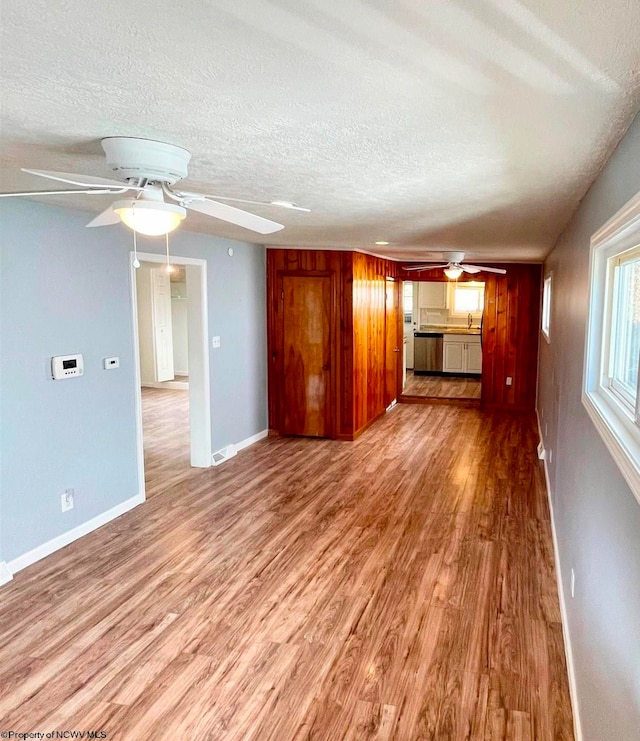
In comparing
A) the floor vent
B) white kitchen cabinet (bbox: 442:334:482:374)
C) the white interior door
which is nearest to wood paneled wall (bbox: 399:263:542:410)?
white kitchen cabinet (bbox: 442:334:482:374)

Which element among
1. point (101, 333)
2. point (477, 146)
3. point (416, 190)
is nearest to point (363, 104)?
point (477, 146)

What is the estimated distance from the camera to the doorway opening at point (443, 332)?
35.1 ft

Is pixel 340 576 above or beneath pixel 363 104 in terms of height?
beneath

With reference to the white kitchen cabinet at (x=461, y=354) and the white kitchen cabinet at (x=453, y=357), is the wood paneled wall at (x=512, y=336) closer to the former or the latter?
the white kitchen cabinet at (x=461, y=354)

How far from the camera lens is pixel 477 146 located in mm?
1945

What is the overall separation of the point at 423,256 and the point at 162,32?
20.9 ft

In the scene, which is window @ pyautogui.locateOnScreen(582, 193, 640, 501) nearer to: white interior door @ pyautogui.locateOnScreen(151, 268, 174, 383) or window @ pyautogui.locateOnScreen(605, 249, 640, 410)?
window @ pyautogui.locateOnScreen(605, 249, 640, 410)

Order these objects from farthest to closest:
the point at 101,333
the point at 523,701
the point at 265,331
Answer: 1. the point at 265,331
2. the point at 101,333
3. the point at 523,701

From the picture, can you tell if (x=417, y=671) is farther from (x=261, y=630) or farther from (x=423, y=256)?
(x=423, y=256)

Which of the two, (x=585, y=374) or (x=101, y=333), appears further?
(x=101, y=333)

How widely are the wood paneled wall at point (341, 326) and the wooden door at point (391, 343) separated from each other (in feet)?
3.87

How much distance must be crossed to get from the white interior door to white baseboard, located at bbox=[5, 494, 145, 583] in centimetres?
593

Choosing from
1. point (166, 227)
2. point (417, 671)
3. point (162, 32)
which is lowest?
point (417, 671)

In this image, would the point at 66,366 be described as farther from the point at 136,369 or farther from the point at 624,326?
the point at 624,326
